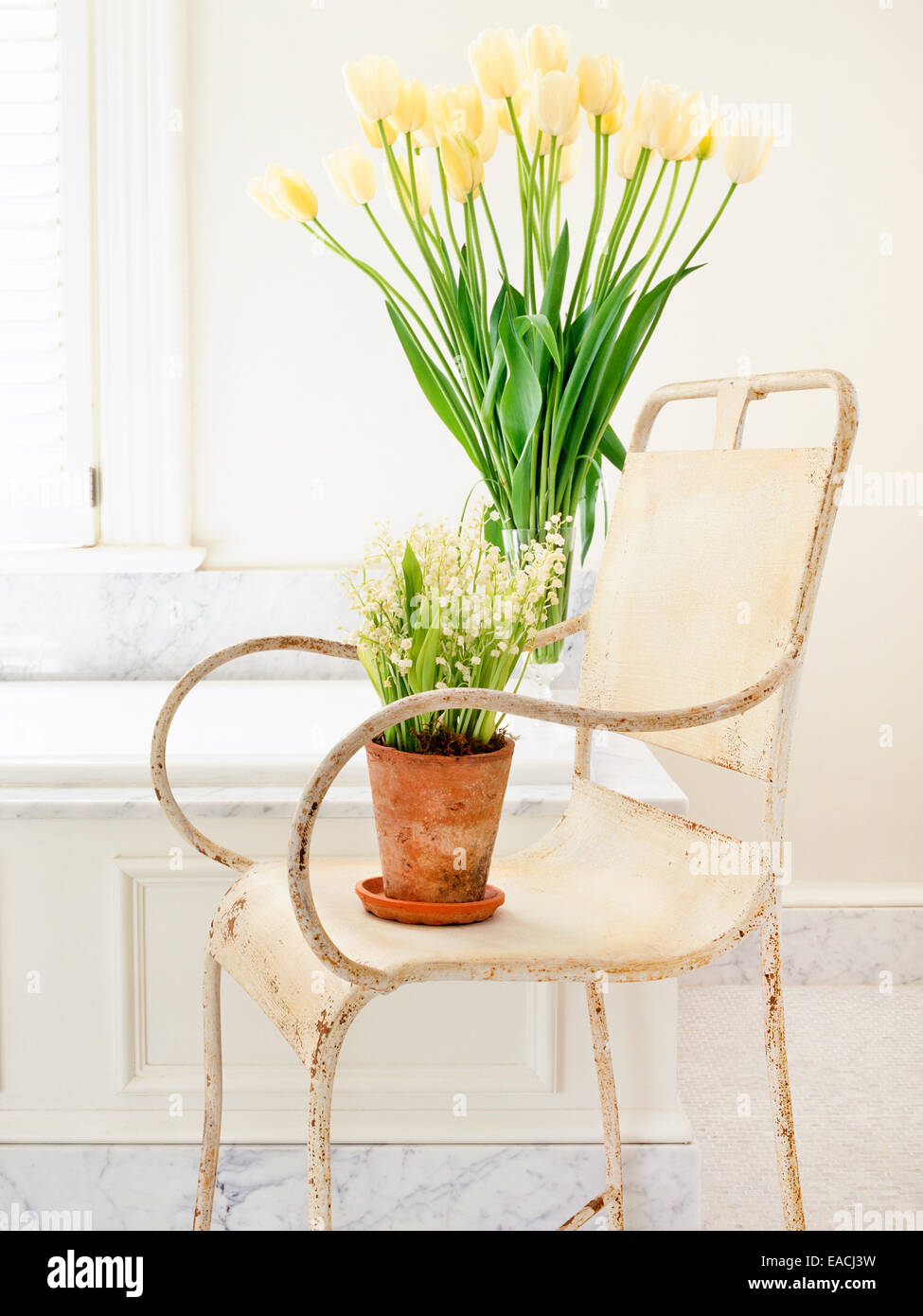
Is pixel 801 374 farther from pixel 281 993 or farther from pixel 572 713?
pixel 281 993

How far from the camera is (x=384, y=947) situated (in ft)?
2.89

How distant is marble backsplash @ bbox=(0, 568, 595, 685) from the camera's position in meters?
1.87

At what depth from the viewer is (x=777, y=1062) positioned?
1006 millimetres

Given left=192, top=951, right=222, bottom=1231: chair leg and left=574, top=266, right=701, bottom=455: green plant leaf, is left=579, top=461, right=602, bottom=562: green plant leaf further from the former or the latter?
left=192, top=951, right=222, bottom=1231: chair leg

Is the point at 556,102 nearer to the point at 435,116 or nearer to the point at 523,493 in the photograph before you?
the point at 435,116

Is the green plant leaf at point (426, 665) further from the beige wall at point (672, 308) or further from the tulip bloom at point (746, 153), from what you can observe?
A: the beige wall at point (672, 308)

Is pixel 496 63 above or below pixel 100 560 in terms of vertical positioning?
above

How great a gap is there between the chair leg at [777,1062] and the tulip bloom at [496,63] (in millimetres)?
849

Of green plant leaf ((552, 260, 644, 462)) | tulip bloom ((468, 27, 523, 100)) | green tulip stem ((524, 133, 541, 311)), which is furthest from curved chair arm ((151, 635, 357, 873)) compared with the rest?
tulip bloom ((468, 27, 523, 100))

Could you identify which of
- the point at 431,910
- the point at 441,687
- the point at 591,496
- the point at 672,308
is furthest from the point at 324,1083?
the point at 672,308

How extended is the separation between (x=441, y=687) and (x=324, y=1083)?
Result: 294mm

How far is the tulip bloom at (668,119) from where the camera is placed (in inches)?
47.1

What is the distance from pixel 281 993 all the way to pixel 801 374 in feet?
2.17

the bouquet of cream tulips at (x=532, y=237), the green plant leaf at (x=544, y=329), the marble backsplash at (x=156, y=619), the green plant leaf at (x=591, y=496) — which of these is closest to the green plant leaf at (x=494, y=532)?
the bouquet of cream tulips at (x=532, y=237)
